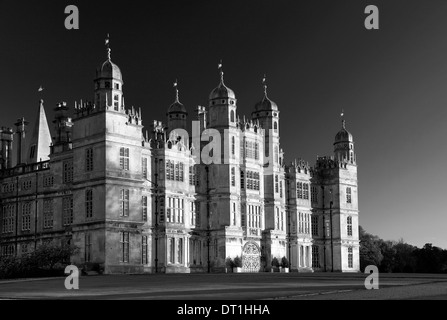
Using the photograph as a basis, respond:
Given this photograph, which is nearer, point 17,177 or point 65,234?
point 65,234

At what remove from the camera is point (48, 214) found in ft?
231

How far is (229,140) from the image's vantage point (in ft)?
243

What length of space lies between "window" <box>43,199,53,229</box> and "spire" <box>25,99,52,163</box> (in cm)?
1487

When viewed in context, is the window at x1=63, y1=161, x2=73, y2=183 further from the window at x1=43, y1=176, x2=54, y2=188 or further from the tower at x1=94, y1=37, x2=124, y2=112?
the tower at x1=94, y1=37, x2=124, y2=112

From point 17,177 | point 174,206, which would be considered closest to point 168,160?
point 174,206

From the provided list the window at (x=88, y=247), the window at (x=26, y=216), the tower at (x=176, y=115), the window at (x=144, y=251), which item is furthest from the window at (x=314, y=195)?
the window at (x=88, y=247)

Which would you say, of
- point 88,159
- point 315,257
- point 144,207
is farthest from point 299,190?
point 88,159

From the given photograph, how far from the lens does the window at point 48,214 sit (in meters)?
69.9
